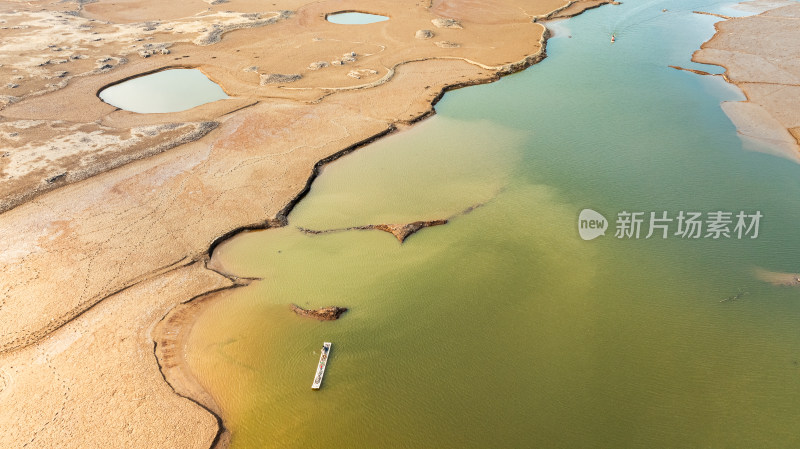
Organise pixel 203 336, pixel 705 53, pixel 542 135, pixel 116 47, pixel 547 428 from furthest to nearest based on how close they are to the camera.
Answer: pixel 116 47
pixel 705 53
pixel 542 135
pixel 203 336
pixel 547 428

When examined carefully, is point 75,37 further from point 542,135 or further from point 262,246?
point 542,135

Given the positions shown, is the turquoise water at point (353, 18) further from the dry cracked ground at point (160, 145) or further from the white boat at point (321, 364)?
the white boat at point (321, 364)

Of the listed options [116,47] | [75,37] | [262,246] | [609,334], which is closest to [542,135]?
[609,334]

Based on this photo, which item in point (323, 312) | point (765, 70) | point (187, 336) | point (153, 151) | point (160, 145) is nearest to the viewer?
point (187, 336)

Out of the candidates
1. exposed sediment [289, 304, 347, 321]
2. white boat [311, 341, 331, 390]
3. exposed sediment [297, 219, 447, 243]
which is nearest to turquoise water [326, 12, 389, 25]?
exposed sediment [297, 219, 447, 243]

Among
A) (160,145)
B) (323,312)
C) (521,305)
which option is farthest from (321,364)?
(160,145)

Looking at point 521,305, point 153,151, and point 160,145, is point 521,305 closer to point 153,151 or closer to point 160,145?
point 153,151
